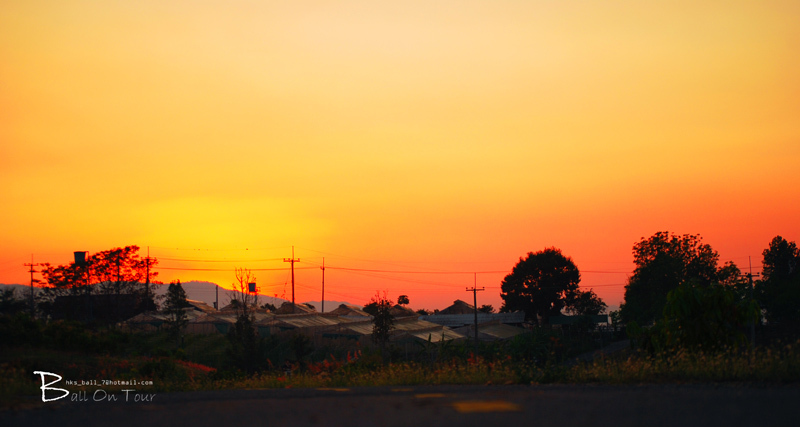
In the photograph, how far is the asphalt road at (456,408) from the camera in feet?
24.0

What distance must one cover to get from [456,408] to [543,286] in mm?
67669

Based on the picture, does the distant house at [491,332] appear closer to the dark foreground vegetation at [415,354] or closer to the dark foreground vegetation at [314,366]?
the dark foreground vegetation at [415,354]

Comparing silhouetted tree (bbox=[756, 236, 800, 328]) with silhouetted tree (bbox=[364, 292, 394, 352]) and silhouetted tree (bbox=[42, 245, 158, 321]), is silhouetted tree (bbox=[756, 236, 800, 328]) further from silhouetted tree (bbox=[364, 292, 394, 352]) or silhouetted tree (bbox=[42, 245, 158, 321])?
silhouetted tree (bbox=[42, 245, 158, 321])

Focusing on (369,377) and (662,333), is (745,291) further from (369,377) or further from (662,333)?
(369,377)

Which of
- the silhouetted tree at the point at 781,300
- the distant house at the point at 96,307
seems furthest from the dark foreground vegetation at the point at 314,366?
the silhouetted tree at the point at 781,300

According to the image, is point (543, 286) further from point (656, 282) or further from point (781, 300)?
point (781, 300)

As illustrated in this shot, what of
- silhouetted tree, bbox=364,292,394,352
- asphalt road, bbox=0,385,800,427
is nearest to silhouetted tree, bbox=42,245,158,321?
silhouetted tree, bbox=364,292,394,352

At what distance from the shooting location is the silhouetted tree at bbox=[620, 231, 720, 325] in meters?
61.6

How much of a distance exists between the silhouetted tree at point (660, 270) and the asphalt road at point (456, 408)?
2105 inches

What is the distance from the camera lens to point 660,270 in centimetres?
6347

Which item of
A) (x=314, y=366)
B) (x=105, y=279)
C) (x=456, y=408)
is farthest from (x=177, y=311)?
Answer: (x=456, y=408)

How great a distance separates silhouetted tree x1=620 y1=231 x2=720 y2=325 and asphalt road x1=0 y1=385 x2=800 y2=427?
53477 millimetres

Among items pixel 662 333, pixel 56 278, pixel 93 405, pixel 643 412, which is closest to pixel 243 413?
pixel 93 405

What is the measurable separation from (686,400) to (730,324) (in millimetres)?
6022
